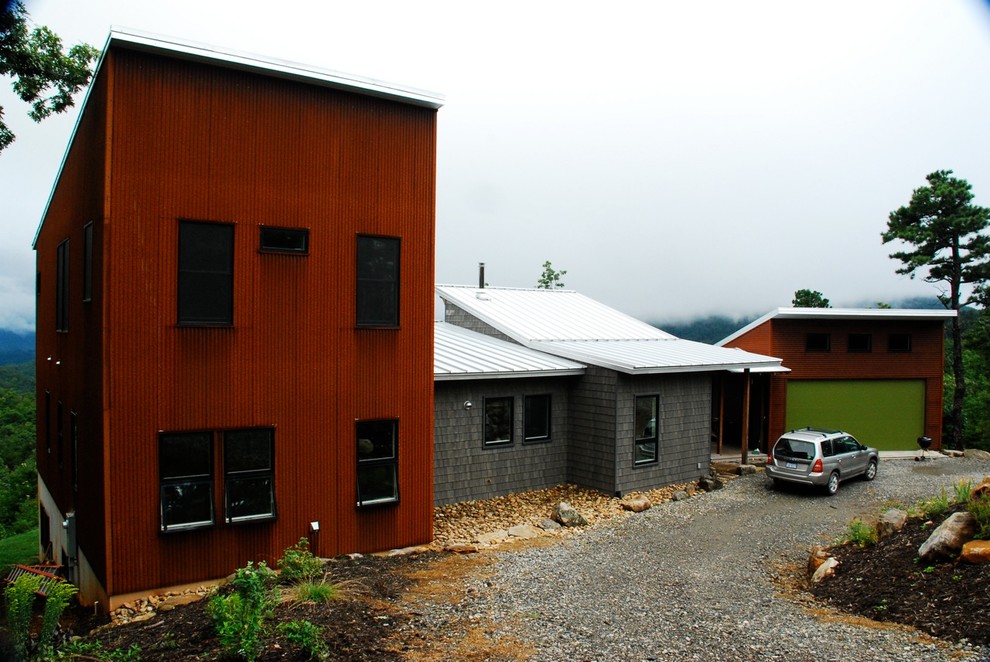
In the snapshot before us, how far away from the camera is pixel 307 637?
6.46 m

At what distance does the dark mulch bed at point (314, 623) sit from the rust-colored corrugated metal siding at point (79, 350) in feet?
6.46

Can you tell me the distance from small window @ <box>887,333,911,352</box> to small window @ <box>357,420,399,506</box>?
20.9 meters

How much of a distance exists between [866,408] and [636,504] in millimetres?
14269

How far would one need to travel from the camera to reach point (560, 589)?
941 cm

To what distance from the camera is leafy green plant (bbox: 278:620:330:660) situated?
6.41 meters

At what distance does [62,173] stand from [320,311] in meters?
7.02

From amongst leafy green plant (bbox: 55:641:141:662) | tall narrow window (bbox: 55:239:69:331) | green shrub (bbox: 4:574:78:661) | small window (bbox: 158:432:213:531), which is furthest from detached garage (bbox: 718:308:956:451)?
green shrub (bbox: 4:574:78:661)

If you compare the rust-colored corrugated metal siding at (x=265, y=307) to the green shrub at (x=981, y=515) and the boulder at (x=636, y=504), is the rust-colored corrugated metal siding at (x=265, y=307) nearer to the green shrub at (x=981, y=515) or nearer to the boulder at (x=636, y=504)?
the boulder at (x=636, y=504)

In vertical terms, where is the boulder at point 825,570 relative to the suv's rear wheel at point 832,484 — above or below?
above

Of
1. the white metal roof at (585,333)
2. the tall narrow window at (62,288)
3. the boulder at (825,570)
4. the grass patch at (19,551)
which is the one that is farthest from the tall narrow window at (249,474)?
the grass patch at (19,551)

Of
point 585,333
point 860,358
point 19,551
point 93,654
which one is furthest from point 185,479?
point 860,358

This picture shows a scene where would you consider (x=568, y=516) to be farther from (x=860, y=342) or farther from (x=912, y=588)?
(x=860, y=342)

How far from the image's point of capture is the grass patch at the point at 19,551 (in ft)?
71.8

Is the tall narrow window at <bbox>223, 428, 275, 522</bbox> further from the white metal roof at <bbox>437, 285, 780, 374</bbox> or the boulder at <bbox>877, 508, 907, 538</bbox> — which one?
the boulder at <bbox>877, 508, 907, 538</bbox>
